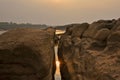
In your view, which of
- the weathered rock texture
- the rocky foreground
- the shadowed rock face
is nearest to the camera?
the weathered rock texture

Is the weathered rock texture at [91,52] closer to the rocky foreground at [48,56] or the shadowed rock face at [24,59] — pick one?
the rocky foreground at [48,56]

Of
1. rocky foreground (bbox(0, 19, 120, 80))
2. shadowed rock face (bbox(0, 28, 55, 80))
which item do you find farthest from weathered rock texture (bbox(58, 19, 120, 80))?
shadowed rock face (bbox(0, 28, 55, 80))

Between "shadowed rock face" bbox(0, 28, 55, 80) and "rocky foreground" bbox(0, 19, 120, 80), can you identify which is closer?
"rocky foreground" bbox(0, 19, 120, 80)

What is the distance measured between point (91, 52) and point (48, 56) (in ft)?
7.25

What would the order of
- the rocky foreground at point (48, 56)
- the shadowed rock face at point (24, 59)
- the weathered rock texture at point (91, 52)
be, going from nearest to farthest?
the weathered rock texture at point (91, 52)
the rocky foreground at point (48, 56)
the shadowed rock face at point (24, 59)

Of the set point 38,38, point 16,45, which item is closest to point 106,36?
point 38,38

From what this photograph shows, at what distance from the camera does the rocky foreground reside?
42.0ft

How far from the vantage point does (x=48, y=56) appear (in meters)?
14.5

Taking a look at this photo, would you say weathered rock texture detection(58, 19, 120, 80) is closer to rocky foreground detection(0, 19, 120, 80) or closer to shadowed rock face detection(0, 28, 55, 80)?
rocky foreground detection(0, 19, 120, 80)

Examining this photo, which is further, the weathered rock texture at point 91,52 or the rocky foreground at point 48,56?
the rocky foreground at point 48,56

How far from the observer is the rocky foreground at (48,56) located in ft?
42.0

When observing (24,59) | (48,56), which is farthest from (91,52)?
(24,59)

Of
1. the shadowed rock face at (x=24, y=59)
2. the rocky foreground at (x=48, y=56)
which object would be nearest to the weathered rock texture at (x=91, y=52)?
the rocky foreground at (x=48, y=56)

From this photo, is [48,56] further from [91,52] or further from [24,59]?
[91,52]
